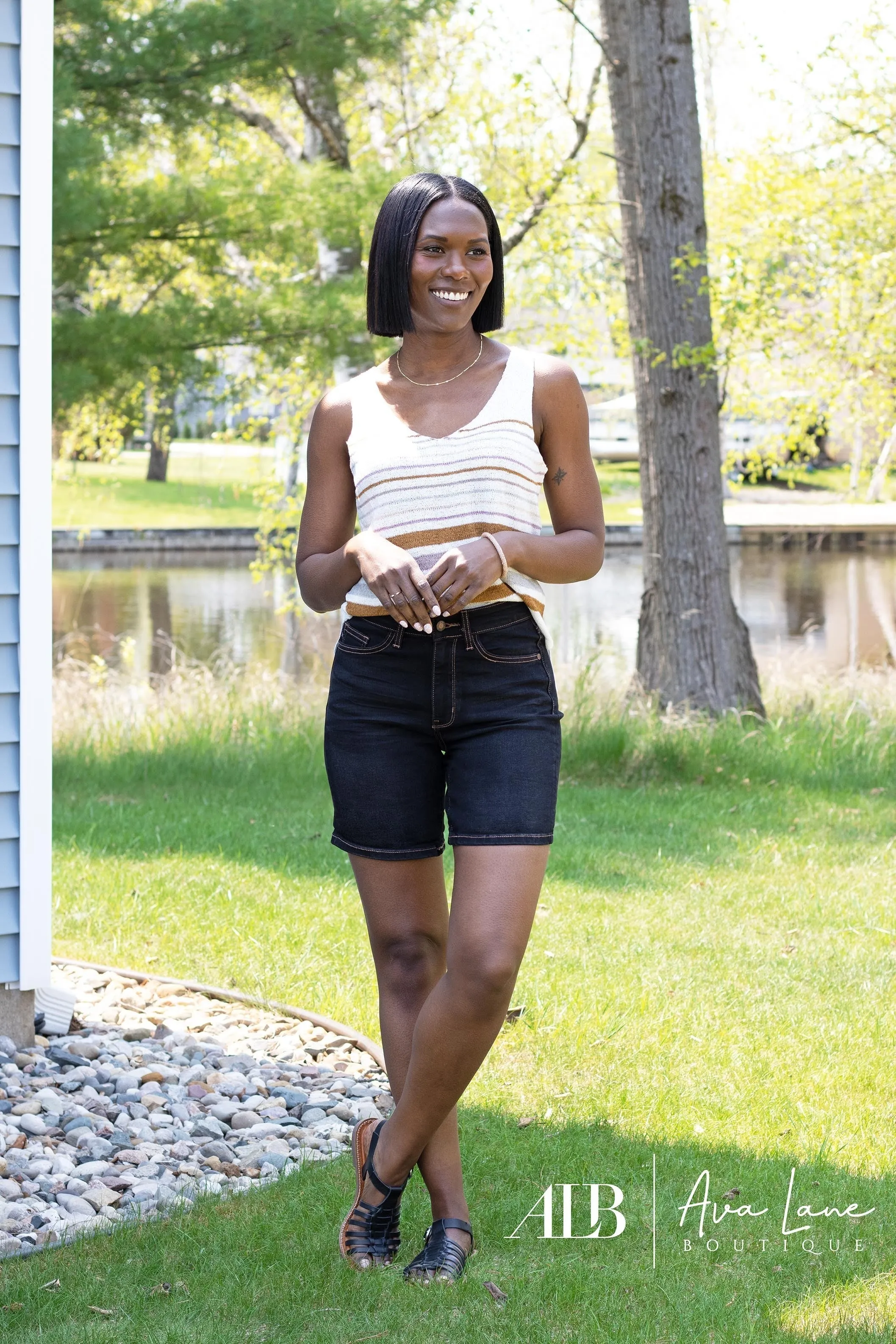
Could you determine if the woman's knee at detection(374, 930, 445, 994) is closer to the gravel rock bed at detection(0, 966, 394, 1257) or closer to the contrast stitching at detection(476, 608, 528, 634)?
the contrast stitching at detection(476, 608, 528, 634)

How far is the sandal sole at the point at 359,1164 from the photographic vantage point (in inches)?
104

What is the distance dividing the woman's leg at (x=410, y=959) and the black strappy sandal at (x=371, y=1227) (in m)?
0.02

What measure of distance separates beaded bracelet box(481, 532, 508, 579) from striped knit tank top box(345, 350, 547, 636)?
0.06 m

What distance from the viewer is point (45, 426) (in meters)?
3.93

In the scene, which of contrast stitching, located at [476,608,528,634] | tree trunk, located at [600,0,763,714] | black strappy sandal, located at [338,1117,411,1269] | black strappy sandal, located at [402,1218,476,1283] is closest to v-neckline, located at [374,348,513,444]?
contrast stitching, located at [476,608,528,634]

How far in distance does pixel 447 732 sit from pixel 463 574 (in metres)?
0.32

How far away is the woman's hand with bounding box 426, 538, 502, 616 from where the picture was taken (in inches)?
90.0

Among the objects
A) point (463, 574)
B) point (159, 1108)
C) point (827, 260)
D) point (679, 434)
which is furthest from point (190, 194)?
point (463, 574)

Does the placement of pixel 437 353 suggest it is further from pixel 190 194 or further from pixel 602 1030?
pixel 190 194

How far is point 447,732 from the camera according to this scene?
97.1 inches

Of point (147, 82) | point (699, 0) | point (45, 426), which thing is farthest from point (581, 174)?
point (45, 426)

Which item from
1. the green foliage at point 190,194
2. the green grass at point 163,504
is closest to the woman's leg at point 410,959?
the green foliage at point 190,194

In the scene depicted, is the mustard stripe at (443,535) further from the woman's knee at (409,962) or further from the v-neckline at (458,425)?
the woman's knee at (409,962)

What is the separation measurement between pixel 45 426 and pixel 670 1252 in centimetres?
265
